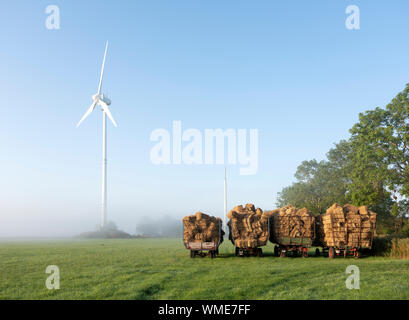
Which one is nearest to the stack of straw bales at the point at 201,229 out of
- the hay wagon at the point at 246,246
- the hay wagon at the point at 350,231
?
the hay wagon at the point at 246,246

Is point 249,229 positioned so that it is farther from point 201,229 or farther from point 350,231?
point 350,231

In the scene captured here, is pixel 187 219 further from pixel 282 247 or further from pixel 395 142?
pixel 395 142

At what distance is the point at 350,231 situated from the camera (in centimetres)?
2314

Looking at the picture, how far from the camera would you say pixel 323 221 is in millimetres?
24625

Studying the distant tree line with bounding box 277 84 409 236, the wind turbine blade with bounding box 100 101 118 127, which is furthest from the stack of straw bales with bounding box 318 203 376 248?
the wind turbine blade with bounding box 100 101 118 127

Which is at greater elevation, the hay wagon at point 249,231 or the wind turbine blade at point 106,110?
the wind turbine blade at point 106,110

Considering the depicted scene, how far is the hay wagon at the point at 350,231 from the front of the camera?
23.0 meters

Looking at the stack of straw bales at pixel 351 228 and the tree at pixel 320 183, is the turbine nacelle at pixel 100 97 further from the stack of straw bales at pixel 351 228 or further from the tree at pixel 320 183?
the stack of straw bales at pixel 351 228

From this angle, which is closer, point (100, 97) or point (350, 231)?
point (350, 231)

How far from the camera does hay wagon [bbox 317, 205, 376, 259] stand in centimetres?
2298

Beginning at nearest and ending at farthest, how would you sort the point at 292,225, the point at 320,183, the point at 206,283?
the point at 206,283 < the point at 292,225 < the point at 320,183

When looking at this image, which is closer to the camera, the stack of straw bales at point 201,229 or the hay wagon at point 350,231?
the hay wagon at point 350,231

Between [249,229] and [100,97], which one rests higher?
[100,97]

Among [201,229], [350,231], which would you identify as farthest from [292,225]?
[201,229]
